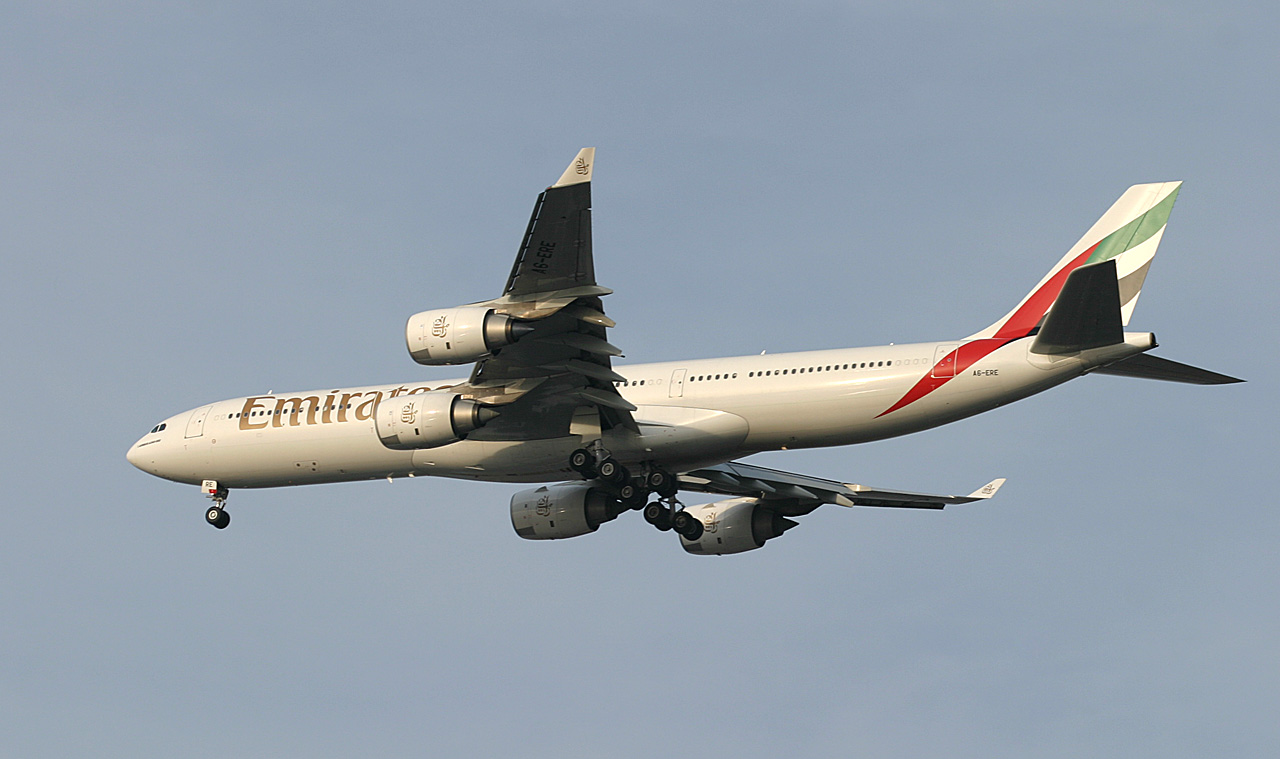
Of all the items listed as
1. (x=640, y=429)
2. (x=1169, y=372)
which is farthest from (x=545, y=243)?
(x=1169, y=372)

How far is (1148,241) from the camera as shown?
27812 mm

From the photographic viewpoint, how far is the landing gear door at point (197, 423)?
108ft

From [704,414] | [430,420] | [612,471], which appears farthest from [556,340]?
[704,414]

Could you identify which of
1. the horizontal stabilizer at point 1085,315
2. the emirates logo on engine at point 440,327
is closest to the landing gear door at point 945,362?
the horizontal stabilizer at point 1085,315

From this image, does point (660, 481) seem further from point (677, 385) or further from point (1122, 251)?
point (1122, 251)

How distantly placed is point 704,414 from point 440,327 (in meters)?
5.97

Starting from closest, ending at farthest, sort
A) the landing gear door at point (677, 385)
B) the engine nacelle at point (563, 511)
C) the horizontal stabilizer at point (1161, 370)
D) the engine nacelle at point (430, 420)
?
the horizontal stabilizer at point (1161, 370) → the engine nacelle at point (430, 420) → the landing gear door at point (677, 385) → the engine nacelle at point (563, 511)

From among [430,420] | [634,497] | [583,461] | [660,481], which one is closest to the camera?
[430,420]

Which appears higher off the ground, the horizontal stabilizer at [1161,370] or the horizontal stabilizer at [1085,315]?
the horizontal stabilizer at [1085,315]

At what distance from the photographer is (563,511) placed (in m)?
31.4

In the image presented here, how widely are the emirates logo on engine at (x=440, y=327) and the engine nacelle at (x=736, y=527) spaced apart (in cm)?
1110

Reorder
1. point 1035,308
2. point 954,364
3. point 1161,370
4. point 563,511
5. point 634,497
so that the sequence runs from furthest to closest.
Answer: point 563,511 < point 634,497 < point 1035,308 < point 954,364 < point 1161,370

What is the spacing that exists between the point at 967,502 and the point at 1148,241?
7.98 meters

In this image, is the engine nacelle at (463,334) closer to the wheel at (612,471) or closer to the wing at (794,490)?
the wheel at (612,471)
